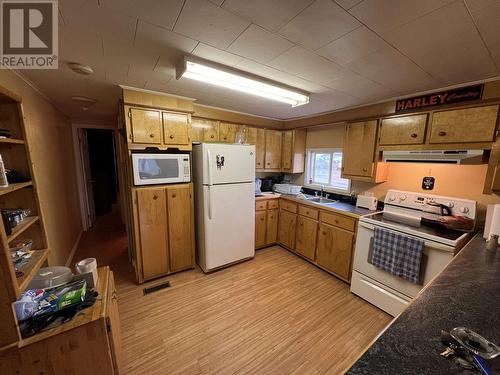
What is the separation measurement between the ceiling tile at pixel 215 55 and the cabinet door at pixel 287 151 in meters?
2.30

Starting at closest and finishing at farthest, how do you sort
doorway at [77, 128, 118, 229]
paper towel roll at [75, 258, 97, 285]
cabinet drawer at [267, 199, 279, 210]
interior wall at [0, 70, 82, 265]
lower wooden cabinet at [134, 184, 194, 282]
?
1. paper towel roll at [75, 258, 97, 285]
2. interior wall at [0, 70, 82, 265]
3. lower wooden cabinet at [134, 184, 194, 282]
4. cabinet drawer at [267, 199, 279, 210]
5. doorway at [77, 128, 118, 229]

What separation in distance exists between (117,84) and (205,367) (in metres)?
2.71

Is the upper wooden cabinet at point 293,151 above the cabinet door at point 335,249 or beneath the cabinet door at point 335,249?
above

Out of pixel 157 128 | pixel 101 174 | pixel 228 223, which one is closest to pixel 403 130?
pixel 228 223

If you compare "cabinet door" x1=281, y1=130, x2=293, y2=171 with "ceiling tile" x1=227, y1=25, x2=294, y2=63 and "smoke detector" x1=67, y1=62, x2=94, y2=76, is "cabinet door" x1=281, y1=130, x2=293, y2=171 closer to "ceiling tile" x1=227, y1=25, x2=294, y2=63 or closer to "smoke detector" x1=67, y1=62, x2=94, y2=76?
"ceiling tile" x1=227, y1=25, x2=294, y2=63

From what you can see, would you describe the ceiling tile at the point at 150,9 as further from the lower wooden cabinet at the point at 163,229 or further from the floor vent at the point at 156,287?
the floor vent at the point at 156,287

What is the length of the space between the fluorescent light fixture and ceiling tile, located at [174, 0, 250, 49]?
0.87ft

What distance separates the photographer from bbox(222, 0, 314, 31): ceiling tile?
36.5 inches

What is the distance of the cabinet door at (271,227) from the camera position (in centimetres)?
340

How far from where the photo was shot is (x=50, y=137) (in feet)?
8.70

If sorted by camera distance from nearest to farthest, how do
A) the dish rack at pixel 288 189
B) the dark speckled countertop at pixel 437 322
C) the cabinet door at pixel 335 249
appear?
the dark speckled countertop at pixel 437 322, the cabinet door at pixel 335 249, the dish rack at pixel 288 189

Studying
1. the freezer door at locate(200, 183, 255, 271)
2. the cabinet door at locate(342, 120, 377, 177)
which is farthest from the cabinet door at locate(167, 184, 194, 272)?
the cabinet door at locate(342, 120, 377, 177)

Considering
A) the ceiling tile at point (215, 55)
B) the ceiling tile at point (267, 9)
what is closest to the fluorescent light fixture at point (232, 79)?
the ceiling tile at point (215, 55)

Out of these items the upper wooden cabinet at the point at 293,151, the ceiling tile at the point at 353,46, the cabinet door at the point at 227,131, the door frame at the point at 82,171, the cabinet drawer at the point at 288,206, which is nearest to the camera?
the ceiling tile at the point at 353,46
